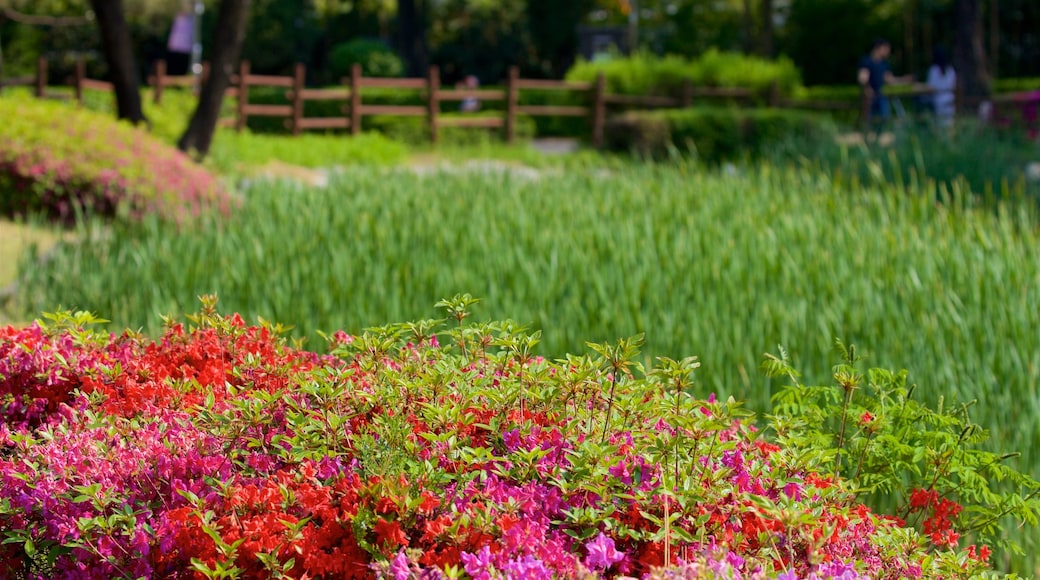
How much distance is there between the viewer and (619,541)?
1968mm

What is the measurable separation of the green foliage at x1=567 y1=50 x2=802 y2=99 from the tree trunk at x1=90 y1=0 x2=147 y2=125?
11017 millimetres

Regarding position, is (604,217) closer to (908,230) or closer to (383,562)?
(908,230)

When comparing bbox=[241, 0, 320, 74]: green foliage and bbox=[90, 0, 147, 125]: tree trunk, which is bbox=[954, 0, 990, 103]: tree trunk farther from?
bbox=[241, 0, 320, 74]: green foliage

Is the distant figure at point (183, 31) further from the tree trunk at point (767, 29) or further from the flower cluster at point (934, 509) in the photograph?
the flower cluster at point (934, 509)

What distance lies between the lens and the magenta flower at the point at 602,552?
5.81ft

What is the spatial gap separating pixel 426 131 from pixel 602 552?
753 inches

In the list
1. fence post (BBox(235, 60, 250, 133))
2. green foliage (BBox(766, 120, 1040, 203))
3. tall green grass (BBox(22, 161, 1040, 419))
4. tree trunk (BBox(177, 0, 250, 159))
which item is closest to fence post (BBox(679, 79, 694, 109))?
fence post (BBox(235, 60, 250, 133))

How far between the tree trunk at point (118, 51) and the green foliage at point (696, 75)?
11017mm

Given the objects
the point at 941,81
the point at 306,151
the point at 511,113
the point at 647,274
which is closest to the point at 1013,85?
the point at 941,81

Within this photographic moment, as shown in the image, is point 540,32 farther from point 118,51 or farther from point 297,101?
point 118,51

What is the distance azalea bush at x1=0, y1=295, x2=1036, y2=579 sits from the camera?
1.81m

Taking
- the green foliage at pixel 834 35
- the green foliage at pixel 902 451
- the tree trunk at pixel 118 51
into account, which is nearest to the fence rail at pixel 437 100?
the tree trunk at pixel 118 51

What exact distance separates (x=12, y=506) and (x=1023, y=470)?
9.49ft

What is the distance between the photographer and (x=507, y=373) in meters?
2.44
